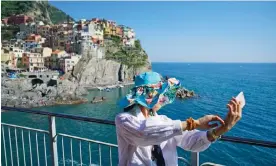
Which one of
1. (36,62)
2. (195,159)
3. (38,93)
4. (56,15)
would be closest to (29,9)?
(56,15)

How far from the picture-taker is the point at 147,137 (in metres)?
1.46

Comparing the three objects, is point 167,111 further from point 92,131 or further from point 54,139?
point 54,139

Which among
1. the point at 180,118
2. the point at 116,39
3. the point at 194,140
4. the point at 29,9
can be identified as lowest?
the point at 180,118

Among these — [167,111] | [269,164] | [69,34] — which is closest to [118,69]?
[69,34]

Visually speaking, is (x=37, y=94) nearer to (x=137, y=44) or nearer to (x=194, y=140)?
(x=194, y=140)

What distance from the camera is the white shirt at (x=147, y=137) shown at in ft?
4.72

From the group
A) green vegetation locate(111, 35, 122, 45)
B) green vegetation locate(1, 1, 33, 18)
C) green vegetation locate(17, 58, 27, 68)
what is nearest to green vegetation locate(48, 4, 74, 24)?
green vegetation locate(1, 1, 33, 18)

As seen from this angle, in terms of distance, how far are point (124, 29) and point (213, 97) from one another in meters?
43.6

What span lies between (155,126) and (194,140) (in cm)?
35

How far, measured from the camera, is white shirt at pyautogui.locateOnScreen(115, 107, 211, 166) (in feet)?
4.72

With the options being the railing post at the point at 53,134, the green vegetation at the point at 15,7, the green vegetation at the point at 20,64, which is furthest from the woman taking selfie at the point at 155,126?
the green vegetation at the point at 15,7

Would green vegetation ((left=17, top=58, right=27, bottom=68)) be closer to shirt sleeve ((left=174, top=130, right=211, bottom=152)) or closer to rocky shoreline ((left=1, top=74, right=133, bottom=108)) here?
rocky shoreline ((left=1, top=74, right=133, bottom=108))

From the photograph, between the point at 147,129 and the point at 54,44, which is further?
the point at 54,44

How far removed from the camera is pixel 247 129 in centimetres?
2781
